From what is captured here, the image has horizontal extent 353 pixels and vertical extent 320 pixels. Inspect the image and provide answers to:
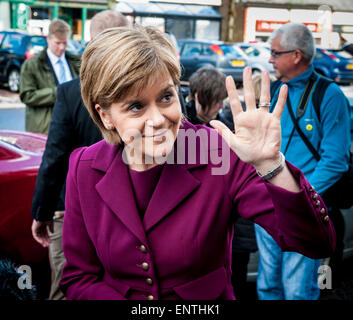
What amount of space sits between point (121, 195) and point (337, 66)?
54.9ft

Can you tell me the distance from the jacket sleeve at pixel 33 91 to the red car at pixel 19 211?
2.88 feet

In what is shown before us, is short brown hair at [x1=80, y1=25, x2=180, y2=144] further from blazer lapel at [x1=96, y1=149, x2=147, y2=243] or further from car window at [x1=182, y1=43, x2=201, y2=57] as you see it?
car window at [x1=182, y1=43, x2=201, y2=57]

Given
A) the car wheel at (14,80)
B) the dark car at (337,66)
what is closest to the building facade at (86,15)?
the car wheel at (14,80)

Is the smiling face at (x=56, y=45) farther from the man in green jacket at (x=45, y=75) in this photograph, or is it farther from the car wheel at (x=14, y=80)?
the car wheel at (x=14, y=80)

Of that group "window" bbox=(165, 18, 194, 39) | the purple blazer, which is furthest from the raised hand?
"window" bbox=(165, 18, 194, 39)

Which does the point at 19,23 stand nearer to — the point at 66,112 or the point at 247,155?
the point at 66,112

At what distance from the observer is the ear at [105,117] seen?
163 centimetres

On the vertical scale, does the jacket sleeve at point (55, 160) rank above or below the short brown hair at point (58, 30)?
below

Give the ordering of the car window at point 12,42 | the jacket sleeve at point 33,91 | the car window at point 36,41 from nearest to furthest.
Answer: the jacket sleeve at point 33,91 < the car window at point 36,41 < the car window at point 12,42

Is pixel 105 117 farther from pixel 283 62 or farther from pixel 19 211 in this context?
pixel 19 211

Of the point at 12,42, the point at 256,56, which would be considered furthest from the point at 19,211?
the point at 12,42

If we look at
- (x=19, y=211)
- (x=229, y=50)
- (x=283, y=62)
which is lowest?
(x=19, y=211)

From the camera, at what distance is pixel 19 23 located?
2267 centimetres

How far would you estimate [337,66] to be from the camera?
661 inches
